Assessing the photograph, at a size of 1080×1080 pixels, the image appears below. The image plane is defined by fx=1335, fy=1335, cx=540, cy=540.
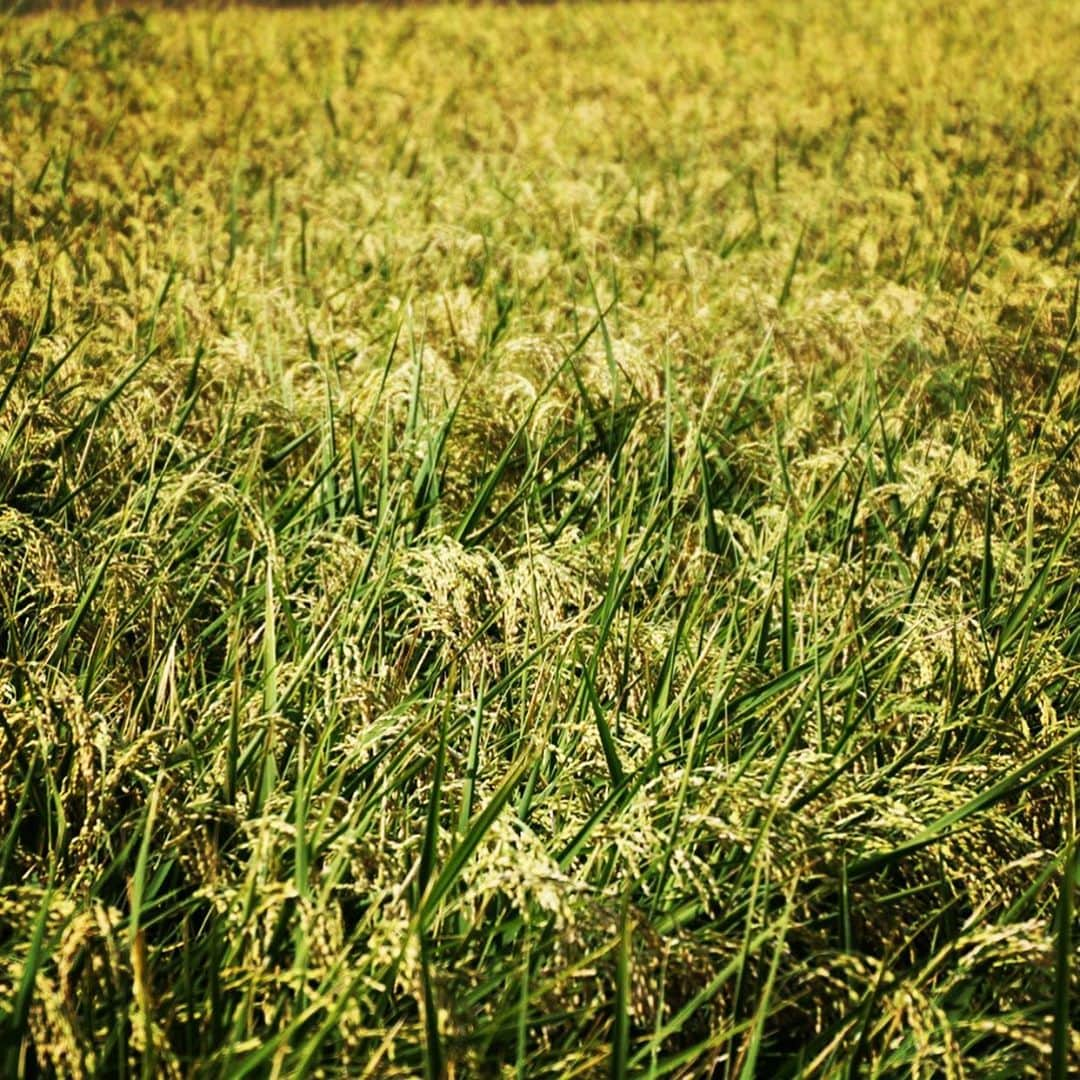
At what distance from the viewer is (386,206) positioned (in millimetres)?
4008

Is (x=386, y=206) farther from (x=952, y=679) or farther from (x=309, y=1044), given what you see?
(x=309, y=1044)

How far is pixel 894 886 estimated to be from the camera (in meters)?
1.67

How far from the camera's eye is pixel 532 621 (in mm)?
1988

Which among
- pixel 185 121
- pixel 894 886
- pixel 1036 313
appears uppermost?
pixel 185 121

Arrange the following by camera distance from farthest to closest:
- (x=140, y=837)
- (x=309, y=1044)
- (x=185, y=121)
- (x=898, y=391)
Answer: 1. (x=185, y=121)
2. (x=898, y=391)
3. (x=140, y=837)
4. (x=309, y=1044)

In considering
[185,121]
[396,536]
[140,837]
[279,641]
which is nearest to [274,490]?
[396,536]

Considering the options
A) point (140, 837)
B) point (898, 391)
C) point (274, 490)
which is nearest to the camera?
point (140, 837)

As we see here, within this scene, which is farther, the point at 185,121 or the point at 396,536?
the point at 185,121

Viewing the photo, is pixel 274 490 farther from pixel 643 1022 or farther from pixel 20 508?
pixel 643 1022

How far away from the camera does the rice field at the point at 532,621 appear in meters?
1.38

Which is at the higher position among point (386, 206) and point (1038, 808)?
point (386, 206)

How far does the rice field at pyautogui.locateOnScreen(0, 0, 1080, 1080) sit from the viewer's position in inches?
54.3

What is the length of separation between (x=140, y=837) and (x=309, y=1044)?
0.48m

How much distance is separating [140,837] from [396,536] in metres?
0.76
